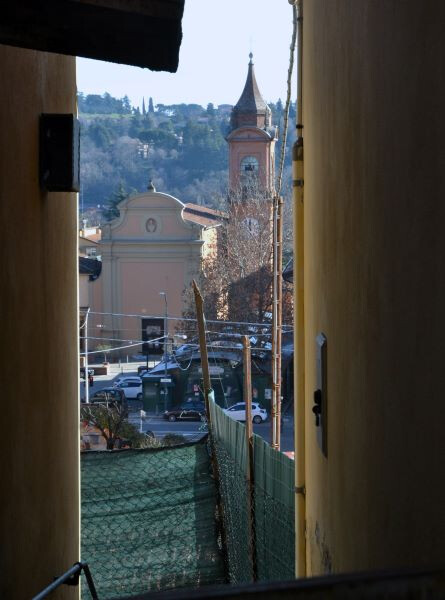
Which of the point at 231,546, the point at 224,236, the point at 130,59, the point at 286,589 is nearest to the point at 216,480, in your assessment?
the point at 231,546

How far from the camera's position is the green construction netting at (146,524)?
6148mm

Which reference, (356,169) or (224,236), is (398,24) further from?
(224,236)

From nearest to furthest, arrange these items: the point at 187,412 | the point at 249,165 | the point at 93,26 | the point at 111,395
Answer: the point at 93,26 → the point at 187,412 → the point at 111,395 → the point at 249,165

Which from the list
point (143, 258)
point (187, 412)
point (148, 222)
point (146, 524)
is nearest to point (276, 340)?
point (146, 524)

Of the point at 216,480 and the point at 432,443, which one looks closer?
the point at 432,443

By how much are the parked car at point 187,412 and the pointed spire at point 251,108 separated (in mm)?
31206

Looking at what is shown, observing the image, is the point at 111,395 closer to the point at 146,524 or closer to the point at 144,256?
the point at 144,256

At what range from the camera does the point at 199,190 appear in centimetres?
9662

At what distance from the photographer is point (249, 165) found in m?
56.3

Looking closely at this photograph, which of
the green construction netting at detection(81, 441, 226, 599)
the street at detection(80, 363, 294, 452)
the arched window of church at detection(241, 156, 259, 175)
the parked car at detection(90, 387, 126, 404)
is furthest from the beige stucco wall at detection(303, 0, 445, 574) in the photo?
the arched window of church at detection(241, 156, 259, 175)

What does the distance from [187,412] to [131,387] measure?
5.00 m

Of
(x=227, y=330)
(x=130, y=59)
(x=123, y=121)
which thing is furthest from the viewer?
(x=123, y=121)

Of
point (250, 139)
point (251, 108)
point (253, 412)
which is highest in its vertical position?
point (251, 108)

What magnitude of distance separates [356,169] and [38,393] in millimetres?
1666
